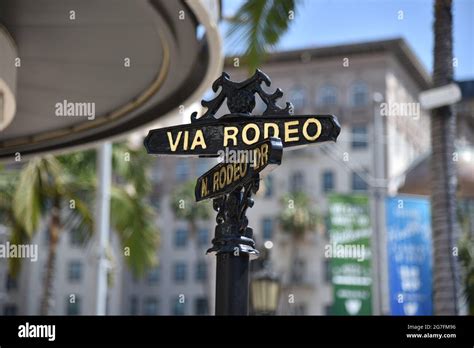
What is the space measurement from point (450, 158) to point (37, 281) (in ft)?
231

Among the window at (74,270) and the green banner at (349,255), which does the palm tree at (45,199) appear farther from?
the window at (74,270)

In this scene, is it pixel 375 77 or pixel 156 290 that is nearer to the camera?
pixel 375 77

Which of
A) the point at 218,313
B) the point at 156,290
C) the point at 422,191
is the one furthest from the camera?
A: the point at 156,290

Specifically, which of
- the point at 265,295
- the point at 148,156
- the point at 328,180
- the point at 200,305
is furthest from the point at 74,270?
the point at 265,295

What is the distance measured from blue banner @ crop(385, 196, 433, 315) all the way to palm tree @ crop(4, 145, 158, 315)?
696cm

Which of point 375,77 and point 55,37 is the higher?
point 375,77

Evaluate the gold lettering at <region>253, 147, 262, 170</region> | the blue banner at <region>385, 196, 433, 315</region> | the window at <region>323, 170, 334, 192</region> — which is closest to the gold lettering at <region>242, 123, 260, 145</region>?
the gold lettering at <region>253, 147, 262, 170</region>

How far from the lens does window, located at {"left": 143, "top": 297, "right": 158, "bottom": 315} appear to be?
3083 inches

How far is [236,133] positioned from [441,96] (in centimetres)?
783

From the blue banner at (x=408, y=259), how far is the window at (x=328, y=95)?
174ft

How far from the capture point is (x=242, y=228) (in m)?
5.69

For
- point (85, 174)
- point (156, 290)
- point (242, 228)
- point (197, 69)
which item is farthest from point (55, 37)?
point (156, 290)
